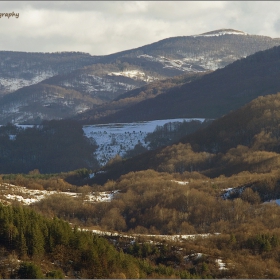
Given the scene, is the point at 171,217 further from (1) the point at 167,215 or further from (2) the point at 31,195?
(2) the point at 31,195

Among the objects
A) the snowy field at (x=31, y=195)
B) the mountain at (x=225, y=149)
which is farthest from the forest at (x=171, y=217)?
the snowy field at (x=31, y=195)

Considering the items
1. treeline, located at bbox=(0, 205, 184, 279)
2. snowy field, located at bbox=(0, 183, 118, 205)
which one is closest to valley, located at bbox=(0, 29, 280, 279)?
treeline, located at bbox=(0, 205, 184, 279)

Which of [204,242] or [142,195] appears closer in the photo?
[204,242]

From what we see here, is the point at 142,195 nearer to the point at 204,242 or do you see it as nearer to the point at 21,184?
the point at 21,184

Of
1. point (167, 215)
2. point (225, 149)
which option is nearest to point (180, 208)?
point (167, 215)

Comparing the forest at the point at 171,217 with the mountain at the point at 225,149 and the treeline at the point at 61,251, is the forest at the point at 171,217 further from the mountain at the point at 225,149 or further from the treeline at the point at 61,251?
the mountain at the point at 225,149

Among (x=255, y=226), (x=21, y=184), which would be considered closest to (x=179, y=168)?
(x=21, y=184)

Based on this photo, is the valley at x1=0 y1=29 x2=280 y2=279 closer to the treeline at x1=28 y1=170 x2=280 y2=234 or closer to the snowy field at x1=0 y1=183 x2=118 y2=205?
the treeline at x1=28 y1=170 x2=280 y2=234

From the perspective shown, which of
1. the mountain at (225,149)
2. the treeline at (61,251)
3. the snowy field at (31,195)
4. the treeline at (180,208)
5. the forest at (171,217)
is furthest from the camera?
the mountain at (225,149)

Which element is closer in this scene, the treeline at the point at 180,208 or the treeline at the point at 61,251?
the treeline at the point at 61,251
